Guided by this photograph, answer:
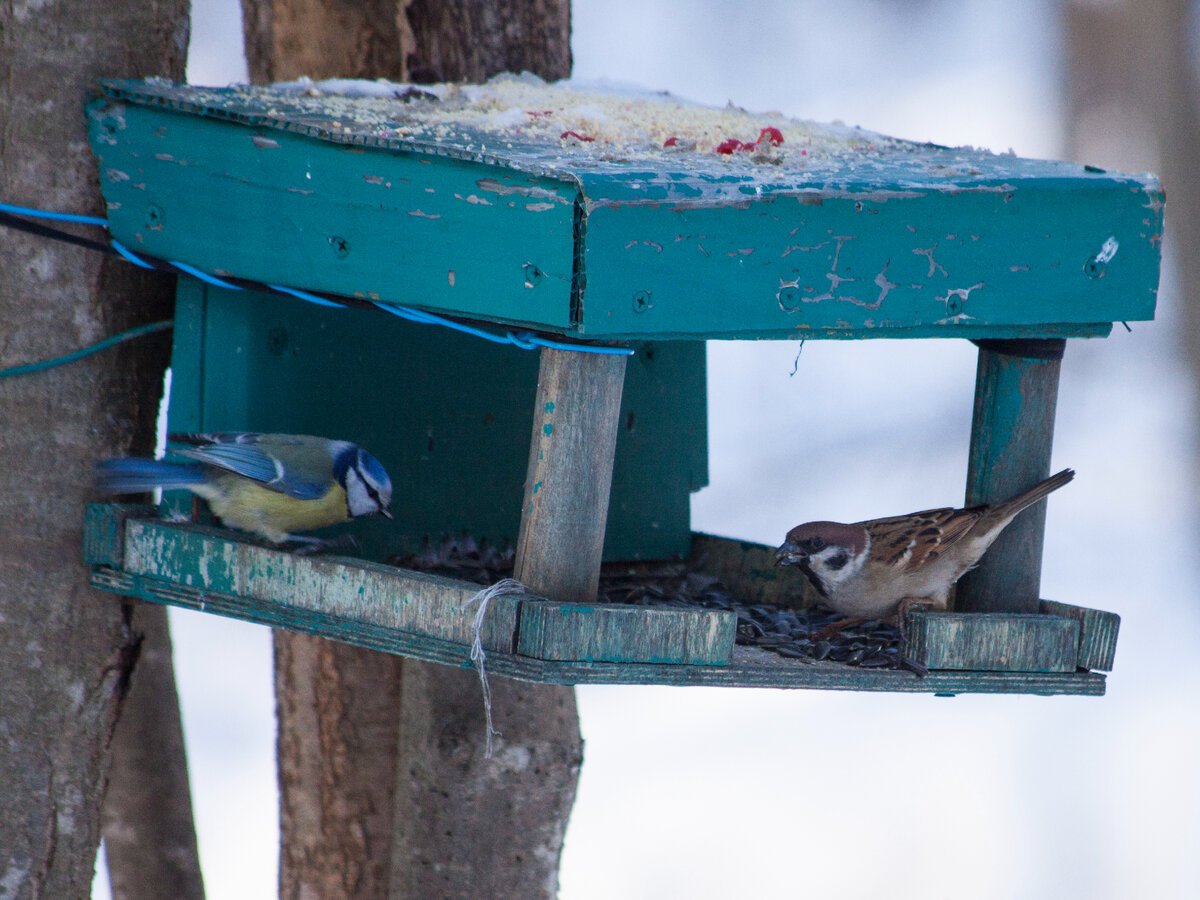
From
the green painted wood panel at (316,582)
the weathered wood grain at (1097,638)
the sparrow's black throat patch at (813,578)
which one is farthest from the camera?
the sparrow's black throat patch at (813,578)

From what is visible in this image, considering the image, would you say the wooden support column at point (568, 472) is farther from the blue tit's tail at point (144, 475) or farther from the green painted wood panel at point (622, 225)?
the blue tit's tail at point (144, 475)

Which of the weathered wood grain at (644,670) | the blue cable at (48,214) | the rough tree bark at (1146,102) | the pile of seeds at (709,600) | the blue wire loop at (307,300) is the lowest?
the pile of seeds at (709,600)

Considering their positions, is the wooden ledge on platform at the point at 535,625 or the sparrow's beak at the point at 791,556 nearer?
the wooden ledge on platform at the point at 535,625

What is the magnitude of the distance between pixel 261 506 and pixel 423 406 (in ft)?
1.75

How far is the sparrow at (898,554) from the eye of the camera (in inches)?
129

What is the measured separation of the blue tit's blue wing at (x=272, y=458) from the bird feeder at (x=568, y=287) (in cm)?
12

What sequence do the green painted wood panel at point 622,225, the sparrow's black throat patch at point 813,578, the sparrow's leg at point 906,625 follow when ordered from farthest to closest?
the sparrow's black throat patch at point 813,578
the sparrow's leg at point 906,625
the green painted wood panel at point 622,225

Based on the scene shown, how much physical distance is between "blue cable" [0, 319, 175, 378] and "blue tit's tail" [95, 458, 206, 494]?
0.22 meters

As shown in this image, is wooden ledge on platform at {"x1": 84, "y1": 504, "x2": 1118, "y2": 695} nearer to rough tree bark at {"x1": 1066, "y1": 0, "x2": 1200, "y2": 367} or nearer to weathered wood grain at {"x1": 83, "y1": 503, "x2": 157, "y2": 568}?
weathered wood grain at {"x1": 83, "y1": 503, "x2": 157, "y2": 568}

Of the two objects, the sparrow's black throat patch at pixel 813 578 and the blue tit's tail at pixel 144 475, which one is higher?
the blue tit's tail at pixel 144 475

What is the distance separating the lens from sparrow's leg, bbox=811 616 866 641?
10.9 feet

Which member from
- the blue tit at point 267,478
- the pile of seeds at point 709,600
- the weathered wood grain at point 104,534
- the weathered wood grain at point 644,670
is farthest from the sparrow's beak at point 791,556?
the weathered wood grain at point 104,534

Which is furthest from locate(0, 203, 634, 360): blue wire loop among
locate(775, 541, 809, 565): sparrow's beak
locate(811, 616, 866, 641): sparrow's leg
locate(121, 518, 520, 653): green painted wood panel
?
locate(811, 616, 866, 641): sparrow's leg

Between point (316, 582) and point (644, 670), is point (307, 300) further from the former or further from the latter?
point (644, 670)
